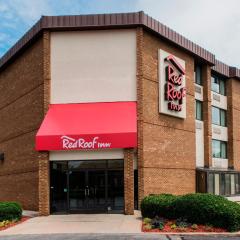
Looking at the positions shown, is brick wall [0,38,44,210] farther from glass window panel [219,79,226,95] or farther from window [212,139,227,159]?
glass window panel [219,79,226,95]

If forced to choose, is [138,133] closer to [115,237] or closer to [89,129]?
[89,129]

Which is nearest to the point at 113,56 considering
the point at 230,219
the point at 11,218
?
the point at 11,218

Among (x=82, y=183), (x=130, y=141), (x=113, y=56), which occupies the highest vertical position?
(x=113, y=56)

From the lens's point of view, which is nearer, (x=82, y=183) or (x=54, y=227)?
(x=54, y=227)

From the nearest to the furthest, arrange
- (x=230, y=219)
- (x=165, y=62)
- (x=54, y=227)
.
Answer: (x=230, y=219) → (x=54, y=227) → (x=165, y=62)

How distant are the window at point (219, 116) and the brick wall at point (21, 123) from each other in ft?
50.3

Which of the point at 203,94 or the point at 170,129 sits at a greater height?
the point at 203,94

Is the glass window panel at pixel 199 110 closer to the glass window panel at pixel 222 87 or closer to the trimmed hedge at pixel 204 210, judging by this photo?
the glass window panel at pixel 222 87

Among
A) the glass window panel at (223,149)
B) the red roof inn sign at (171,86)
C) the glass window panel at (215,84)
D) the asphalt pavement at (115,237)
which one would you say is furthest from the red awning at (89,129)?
the glass window panel at (223,149)

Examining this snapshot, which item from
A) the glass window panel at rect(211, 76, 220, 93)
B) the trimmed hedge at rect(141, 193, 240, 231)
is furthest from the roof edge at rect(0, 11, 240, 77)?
the trimmed hedge at rect(141, 193, 240, 231)

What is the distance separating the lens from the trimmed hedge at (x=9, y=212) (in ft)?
74.7

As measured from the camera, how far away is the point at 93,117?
2606cm

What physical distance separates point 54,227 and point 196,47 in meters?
17.3

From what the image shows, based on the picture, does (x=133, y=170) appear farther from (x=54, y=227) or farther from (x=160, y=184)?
(x=54, y=227)
